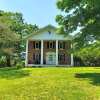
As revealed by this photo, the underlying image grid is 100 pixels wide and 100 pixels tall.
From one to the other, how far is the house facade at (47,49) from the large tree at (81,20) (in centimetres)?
3195

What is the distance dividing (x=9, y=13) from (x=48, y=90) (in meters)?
57.9

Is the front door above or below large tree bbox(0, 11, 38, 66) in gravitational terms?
below

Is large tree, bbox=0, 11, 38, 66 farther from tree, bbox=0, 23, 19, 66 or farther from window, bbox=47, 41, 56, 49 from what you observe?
window, bbox=47, 41, 56, 49

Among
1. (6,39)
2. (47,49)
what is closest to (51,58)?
(47,49)

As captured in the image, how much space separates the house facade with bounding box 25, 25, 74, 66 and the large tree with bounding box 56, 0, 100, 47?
32.0m

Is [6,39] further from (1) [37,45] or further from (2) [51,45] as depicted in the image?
(2) [51,45]

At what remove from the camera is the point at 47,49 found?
214ft

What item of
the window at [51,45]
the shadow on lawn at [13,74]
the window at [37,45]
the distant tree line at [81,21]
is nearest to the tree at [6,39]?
the window at [37,45]

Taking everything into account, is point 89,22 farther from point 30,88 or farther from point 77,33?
point 30,88

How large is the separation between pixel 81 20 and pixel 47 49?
35501 millimetres

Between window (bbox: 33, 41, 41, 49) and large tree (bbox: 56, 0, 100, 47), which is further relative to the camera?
window (bbox: 33, 41, 41, 49)

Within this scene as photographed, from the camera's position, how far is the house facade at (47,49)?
64000 millimetres

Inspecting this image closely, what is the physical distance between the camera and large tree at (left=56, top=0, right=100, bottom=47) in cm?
2939

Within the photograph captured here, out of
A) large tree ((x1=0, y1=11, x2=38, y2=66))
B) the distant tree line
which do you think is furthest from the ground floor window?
the distant tree line
